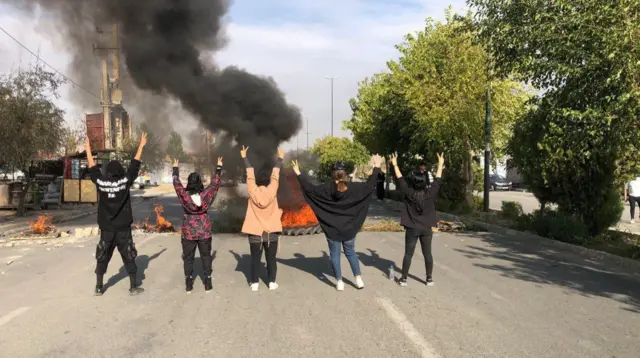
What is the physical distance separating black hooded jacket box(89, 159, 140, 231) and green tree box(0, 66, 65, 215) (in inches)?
410

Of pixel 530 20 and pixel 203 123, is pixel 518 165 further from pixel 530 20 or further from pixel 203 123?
pixel 203 123

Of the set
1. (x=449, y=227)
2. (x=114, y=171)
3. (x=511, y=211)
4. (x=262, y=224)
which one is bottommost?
(x=449, y=227)

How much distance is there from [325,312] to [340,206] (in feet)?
4.66

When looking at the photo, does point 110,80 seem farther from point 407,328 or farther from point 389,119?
point 407,328

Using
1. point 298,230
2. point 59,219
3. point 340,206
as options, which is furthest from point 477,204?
point 59,219

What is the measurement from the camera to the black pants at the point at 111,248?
5703 millimetres

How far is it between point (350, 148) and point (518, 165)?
3688 cm

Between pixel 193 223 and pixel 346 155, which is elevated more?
pixel 346 155

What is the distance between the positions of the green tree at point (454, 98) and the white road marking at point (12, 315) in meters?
12.0

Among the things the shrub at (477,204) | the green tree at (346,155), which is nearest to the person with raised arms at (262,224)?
the shrub at (477,204)

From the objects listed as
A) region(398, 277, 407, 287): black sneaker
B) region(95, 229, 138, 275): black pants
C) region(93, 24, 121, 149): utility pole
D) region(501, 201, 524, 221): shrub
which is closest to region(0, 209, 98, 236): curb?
region(93, 24, 121, 149): utility pole

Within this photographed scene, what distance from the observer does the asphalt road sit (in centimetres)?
395

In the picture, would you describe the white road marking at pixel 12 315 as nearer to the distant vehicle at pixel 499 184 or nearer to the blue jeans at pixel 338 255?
the blue jeans at pixel 338 255

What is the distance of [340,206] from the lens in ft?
19.5
